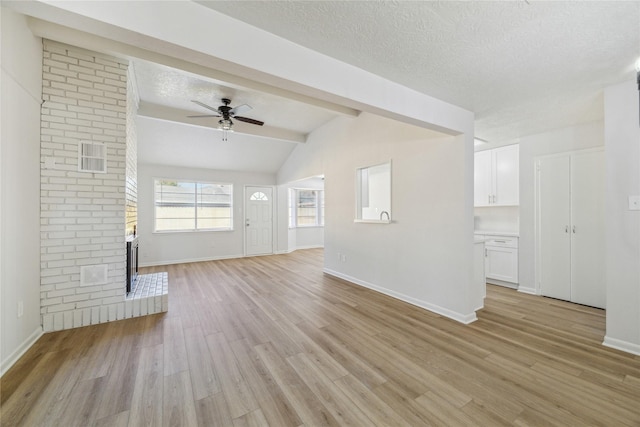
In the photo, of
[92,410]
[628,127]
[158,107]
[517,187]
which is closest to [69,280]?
[92,410]

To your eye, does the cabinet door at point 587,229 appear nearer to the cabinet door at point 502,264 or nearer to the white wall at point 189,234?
the cabinet door at point 502,264

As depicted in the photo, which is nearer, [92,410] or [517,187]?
[92,410]

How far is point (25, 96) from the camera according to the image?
234cm

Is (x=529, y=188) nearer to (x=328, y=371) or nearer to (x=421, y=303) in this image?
(x=421, y=303)

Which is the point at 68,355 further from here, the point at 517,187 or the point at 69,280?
the point at 517,187

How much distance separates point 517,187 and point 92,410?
5.80m

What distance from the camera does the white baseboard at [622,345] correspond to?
235 cm

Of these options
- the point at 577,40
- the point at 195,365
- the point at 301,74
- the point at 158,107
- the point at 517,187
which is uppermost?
the point at 158,107

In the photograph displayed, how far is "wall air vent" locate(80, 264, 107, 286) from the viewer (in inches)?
113

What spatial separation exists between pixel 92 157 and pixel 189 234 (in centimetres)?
420

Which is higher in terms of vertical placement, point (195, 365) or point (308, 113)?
point (308, 113)

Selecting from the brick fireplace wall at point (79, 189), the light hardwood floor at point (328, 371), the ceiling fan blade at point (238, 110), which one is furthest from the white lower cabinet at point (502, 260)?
the brick fireplace wall at point (79, 189)

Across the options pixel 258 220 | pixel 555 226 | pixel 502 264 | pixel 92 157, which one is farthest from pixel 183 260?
pixel 555 226

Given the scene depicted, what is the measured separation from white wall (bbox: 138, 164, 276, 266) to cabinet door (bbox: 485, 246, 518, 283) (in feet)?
18.7
